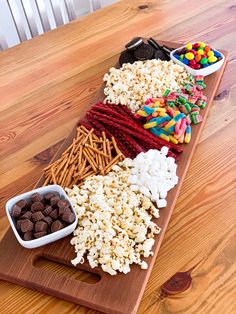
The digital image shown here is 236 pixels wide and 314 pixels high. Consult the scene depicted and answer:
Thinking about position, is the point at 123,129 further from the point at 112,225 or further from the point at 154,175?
the point at 112,225

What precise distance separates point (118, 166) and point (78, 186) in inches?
4.4

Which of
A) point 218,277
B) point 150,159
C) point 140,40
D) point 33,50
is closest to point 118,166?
point 150,159

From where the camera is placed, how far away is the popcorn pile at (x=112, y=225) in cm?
91

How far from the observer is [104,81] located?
4.69 feet

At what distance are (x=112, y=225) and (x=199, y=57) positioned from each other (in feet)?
2.25

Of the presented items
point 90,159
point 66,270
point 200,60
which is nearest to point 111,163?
point 90,159

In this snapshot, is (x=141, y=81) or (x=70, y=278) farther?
(x=141, y=81)

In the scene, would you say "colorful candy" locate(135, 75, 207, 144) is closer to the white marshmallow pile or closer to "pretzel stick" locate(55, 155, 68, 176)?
the white marshmallow pile

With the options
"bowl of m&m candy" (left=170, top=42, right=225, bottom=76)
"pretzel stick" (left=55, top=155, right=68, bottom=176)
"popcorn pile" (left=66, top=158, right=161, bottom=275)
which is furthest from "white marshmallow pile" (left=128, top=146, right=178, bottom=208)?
"bowl of m&m candy" (left=170, top=42, right=225, bottom=76)

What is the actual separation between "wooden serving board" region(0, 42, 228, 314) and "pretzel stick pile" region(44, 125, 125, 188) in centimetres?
17

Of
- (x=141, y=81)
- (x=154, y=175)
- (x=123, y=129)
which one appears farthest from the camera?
(x=141, y=81)

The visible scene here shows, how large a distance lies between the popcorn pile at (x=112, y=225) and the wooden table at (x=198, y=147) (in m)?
0.06

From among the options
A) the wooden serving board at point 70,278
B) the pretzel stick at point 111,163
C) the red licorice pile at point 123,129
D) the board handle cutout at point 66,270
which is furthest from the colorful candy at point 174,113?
the board handle cutout at point 66,270

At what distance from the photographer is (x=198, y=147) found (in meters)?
1.22
